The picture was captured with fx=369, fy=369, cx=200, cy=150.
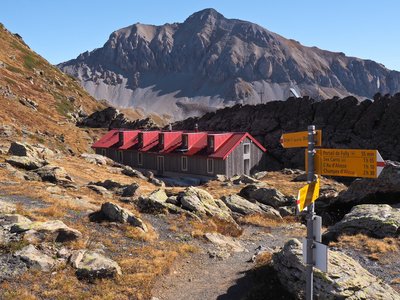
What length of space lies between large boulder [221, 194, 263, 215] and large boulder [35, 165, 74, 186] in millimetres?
12728

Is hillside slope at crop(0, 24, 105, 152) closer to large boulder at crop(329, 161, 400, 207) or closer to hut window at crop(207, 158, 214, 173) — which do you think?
hut window at crop(207, 158, 214, 173)

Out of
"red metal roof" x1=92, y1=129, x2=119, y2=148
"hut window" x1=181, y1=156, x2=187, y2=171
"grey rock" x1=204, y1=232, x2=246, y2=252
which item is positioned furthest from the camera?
"red metal roof" x1=92, y1=129, x2=119, y2=148

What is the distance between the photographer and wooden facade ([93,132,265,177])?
53531 mm

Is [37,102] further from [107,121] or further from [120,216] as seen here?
[120,216]

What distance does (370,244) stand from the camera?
58.0ft

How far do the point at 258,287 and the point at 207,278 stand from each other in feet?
9.38

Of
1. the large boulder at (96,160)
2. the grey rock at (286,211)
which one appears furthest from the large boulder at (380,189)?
the large boulder at (96,160)

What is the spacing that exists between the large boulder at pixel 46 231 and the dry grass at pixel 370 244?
12581 mm

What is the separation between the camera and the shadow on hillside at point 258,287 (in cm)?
1293

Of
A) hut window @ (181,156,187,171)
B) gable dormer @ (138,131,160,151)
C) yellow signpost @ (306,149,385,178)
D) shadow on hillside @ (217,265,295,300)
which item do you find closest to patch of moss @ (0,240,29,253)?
shadow on hillside @ (217,265,295,300)

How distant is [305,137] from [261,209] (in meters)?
22.2

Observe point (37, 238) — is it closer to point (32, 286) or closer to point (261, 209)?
point (32, 286)

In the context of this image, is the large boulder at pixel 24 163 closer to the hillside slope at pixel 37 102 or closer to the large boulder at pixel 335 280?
the hillside slope at pixel 37 102

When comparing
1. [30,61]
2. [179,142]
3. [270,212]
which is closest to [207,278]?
[270,212]
